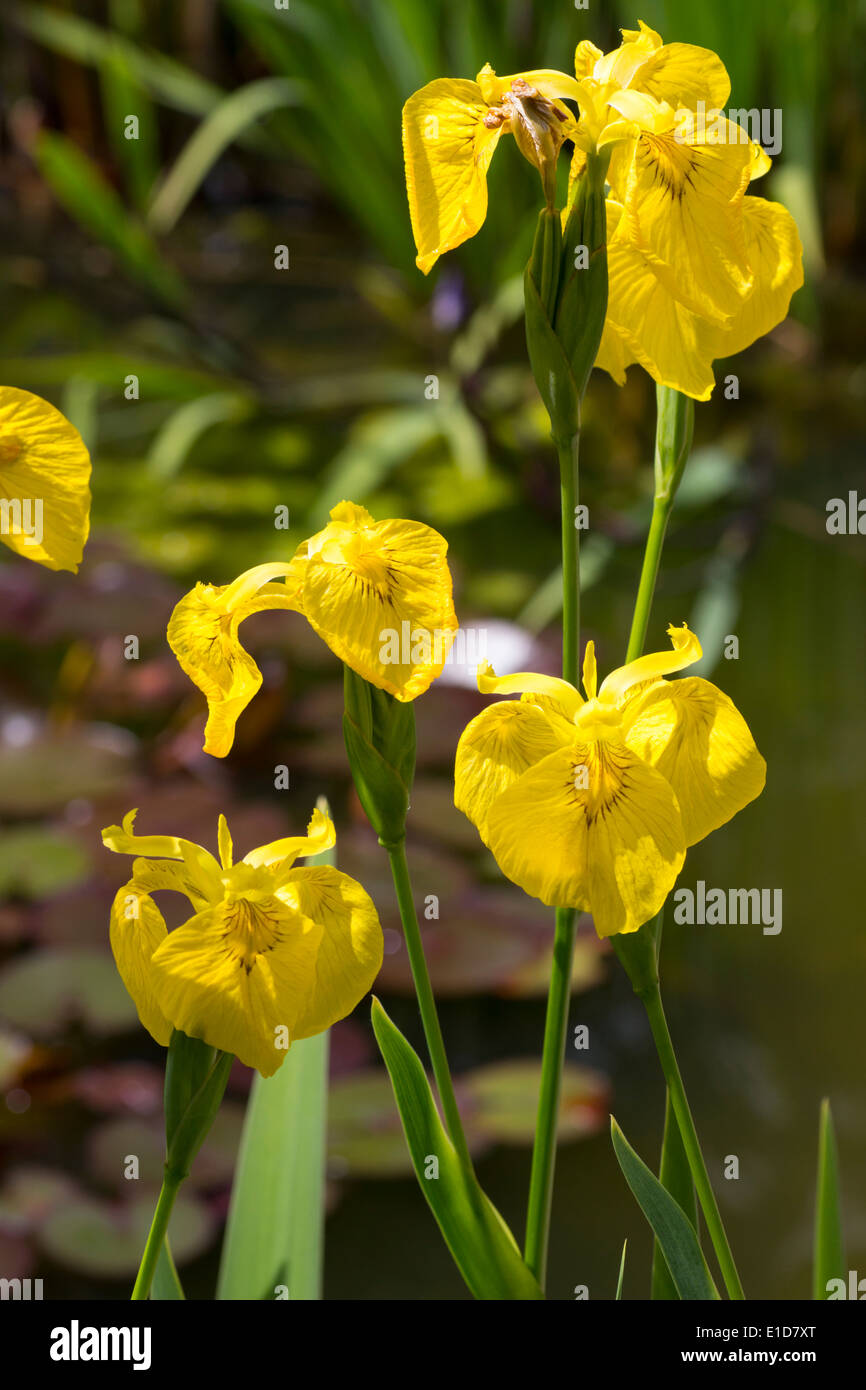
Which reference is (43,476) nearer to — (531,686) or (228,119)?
(531,686)

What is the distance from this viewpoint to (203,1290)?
1.69ft

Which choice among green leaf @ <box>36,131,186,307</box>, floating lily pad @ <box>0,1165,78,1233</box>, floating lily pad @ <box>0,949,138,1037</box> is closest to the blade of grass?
green leaf @ <box>36,131,186,307</box>

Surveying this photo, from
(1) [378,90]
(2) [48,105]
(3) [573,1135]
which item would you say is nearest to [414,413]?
(1) [378,90]

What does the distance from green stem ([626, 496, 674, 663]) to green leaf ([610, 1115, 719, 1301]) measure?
7cm

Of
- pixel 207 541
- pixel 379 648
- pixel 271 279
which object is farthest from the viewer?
pixel 271 279

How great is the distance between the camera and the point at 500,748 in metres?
0.16

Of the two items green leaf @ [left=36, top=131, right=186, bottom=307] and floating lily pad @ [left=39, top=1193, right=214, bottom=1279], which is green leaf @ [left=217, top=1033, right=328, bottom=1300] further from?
green leaf @ [left=36, top=131, right=186, bottom=307]

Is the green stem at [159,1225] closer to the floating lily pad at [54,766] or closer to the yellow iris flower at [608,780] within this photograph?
the yellow iris flower at [608,780]

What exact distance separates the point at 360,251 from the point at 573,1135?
1.14m

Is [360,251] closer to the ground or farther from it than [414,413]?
farther from it

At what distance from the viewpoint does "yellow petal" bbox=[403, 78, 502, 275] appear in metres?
0.16

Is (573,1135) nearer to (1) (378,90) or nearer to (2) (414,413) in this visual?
(2) (414,413)

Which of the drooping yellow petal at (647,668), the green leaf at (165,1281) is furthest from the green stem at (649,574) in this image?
the green leaf at (165,1281)

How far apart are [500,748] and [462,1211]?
7 cm
